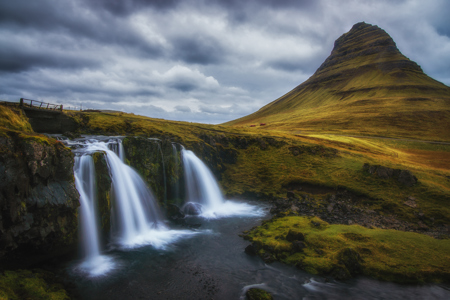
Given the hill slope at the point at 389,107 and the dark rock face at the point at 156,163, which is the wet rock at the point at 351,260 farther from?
the hill slope at the point at 389,107

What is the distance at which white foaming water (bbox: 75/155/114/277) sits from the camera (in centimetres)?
1661

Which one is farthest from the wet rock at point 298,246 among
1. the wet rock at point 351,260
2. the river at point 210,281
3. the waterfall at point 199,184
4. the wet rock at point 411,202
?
the wet rock at point 411,202

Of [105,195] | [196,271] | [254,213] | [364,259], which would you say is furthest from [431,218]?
[105,195]

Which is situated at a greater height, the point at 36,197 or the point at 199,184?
the point at 36,197

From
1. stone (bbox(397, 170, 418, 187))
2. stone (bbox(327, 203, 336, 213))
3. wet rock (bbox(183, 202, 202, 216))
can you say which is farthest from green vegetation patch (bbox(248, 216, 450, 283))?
stone (bbox(397, 170, 418, 187))

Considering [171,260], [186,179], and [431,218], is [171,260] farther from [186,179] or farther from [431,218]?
[431,218]

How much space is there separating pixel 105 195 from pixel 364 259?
21101 millimetres

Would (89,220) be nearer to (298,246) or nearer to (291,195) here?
(298,246)

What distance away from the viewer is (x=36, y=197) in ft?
47.2

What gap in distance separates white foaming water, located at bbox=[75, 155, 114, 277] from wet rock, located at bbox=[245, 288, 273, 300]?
982cm

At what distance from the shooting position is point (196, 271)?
16.9 meters

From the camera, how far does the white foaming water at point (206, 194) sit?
3040 centimetres

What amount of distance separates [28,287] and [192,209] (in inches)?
728

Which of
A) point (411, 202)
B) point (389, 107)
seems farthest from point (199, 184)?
point (389, 107)
